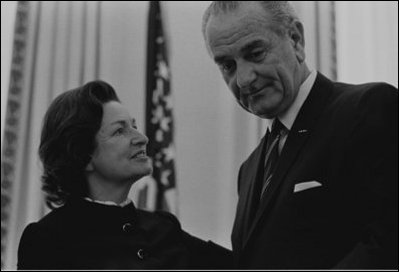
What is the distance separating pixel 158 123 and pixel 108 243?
150 centimetres

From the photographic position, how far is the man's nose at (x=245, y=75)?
143 centimetres

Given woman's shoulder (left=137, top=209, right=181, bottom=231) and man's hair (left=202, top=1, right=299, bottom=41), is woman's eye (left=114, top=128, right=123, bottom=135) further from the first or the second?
man's hair (left=202, top=1, right=299, bottom=41)

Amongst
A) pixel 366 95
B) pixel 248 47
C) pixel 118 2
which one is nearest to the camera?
pixel 366 95

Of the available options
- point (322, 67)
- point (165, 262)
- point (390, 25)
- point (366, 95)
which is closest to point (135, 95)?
point (322, 67)

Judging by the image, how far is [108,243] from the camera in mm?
1515

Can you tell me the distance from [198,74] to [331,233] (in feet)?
6.31

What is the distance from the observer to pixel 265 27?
57.4 inches

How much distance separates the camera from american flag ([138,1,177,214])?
9.54ft

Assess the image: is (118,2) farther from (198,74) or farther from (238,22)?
(238,22)

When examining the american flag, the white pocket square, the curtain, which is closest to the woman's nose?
the white pocket square

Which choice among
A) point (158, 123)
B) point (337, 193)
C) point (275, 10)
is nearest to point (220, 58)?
point (275, 10)

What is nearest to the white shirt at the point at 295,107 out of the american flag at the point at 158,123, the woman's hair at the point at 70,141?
the woman's hair at the point at 70,141

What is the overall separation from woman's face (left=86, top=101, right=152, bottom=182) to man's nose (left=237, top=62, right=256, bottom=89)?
389 millimetres

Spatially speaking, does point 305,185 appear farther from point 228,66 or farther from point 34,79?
point 34,79
